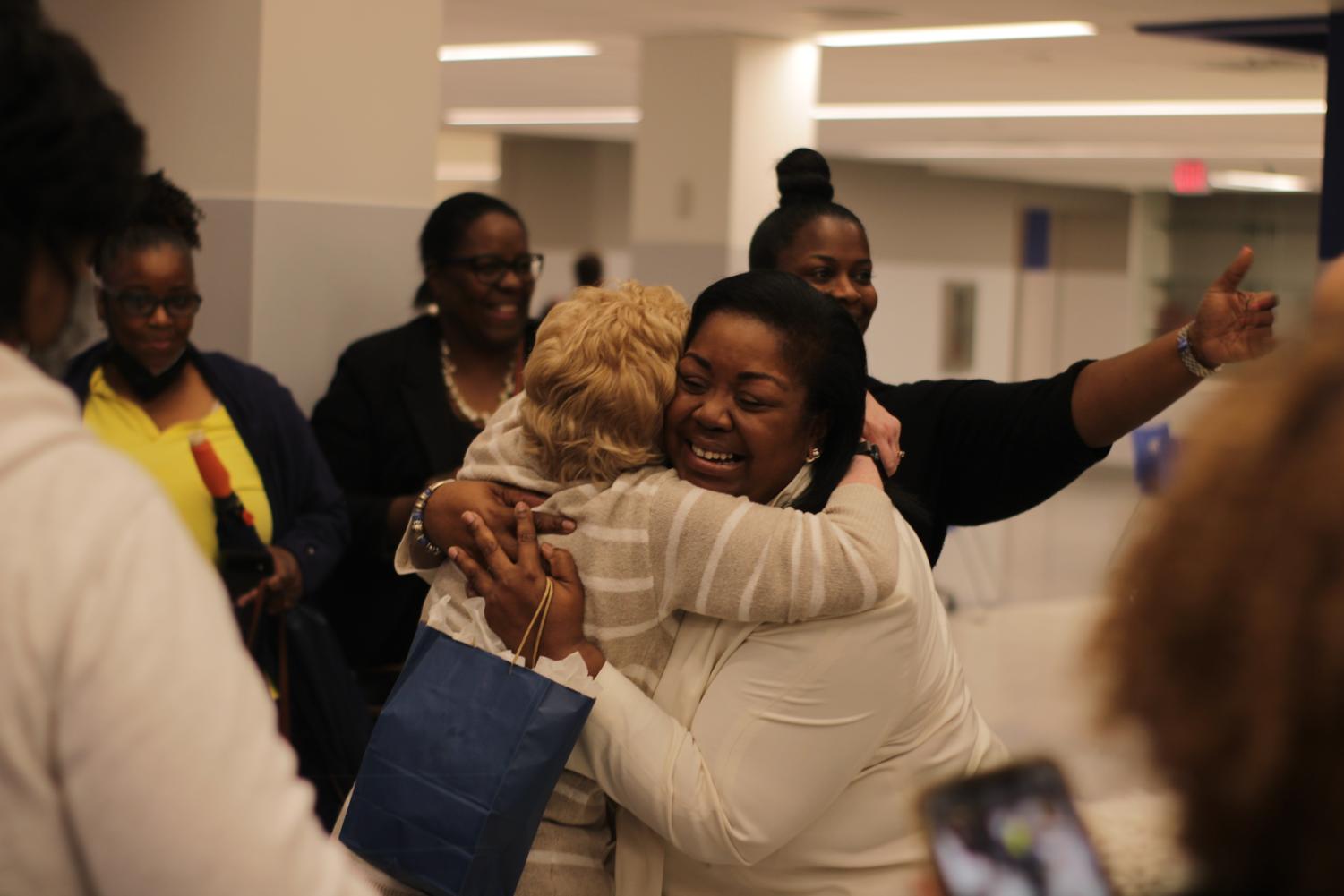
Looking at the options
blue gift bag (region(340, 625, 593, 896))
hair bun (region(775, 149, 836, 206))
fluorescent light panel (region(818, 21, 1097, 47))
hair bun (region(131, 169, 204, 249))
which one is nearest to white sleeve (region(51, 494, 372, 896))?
blue gift bag (region(340, 625, 593, 896))

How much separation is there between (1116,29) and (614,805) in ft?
24.8

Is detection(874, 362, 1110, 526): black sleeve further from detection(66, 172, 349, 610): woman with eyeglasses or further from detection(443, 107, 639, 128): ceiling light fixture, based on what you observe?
detection(443, 107, 639, 128): ceiling light fixture

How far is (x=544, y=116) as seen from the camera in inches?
599

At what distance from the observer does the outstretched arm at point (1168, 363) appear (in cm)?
246

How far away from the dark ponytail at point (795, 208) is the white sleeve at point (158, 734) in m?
1.88

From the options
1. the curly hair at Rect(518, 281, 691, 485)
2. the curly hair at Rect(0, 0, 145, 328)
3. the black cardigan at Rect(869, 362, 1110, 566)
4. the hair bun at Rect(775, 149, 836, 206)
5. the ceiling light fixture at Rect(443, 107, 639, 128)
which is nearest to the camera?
the curly hair at Rect(0, 0, 145, 328)

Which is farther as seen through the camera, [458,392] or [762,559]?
[458,392]

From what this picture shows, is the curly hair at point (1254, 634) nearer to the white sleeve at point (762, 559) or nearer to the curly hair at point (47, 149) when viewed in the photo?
the curly hair at point (47, 149)

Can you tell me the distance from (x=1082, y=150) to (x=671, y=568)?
14.6m

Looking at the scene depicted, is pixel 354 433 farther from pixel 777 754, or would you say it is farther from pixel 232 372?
pixel 777 754

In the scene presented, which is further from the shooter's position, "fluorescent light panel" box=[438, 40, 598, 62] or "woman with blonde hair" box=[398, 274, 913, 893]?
"fluorescent light panel" box=[438, 40, 598, 62]

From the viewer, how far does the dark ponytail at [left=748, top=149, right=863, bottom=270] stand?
2.89 m

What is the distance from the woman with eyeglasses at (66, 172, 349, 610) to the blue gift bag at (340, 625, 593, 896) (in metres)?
1.48

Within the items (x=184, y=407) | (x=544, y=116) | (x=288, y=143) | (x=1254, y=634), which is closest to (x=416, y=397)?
(x=184, y=407)
